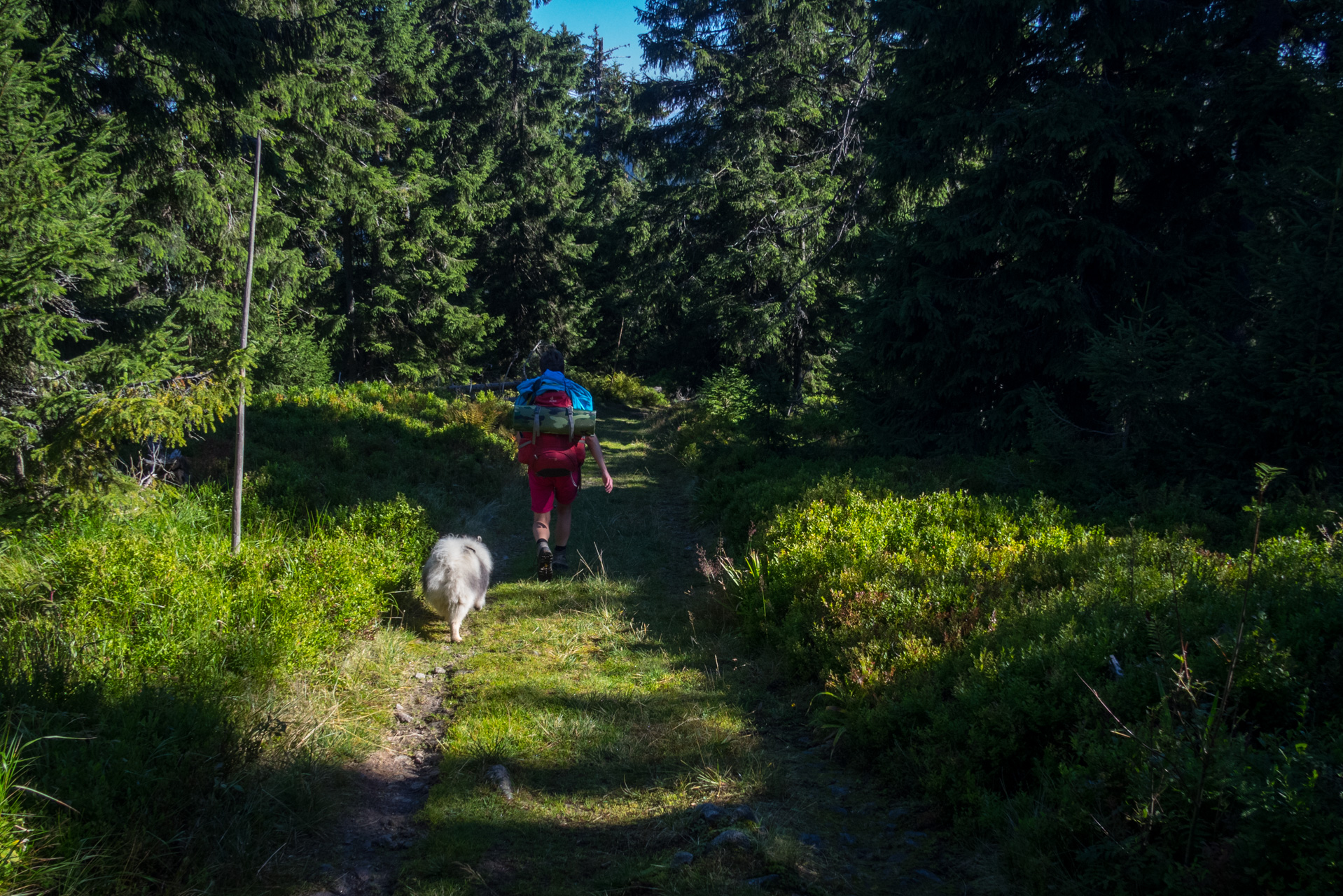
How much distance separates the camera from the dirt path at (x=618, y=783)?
117 inches

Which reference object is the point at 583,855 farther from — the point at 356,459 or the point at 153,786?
the point at 356,459

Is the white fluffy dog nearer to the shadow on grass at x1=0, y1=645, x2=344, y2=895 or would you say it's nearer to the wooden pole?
the wooden pole

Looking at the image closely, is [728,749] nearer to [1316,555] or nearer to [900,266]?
[1316,555]

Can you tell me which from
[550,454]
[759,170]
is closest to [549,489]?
[550,454]

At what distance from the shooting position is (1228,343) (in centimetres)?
674

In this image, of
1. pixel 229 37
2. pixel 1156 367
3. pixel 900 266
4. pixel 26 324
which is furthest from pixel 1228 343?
pixel 229 37

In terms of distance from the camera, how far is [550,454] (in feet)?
23.8

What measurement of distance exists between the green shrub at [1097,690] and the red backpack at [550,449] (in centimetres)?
249

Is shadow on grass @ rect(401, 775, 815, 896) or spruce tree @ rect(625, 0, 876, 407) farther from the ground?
spruce tree @ rect(625, 0, 876, 407)

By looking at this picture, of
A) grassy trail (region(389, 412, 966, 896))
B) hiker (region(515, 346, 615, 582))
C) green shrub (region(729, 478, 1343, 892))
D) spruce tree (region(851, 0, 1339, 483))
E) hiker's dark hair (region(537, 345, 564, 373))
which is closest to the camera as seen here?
green shrub (region(729, 478, 1343, 892))

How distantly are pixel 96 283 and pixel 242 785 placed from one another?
5896mm

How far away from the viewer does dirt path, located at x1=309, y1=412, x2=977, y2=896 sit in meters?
2.97

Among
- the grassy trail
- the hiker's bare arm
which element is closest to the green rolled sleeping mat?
the hiker's bare arm

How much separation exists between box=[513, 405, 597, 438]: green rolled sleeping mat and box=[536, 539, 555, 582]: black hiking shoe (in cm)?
115
